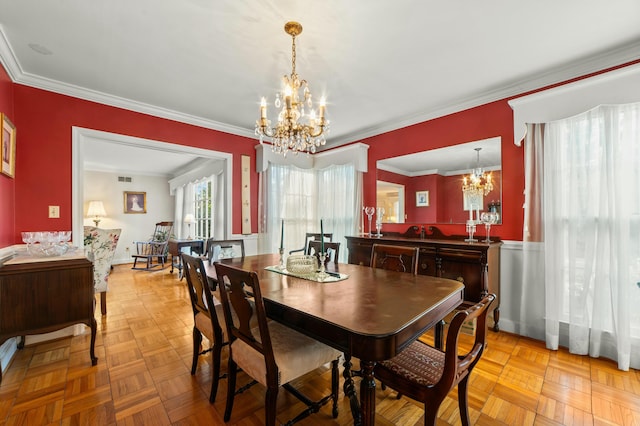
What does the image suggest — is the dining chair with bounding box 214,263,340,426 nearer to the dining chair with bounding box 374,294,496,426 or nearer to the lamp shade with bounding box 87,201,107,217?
the dining chair with bounding box 374,294,496,426

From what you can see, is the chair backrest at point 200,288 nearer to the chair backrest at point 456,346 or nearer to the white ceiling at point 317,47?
the chair backrest at point 456,346

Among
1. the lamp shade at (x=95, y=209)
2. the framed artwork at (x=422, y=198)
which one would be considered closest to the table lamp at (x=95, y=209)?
the lamp shade at (x=95, y=209)

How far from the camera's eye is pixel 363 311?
1.25 m

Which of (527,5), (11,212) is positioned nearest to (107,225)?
(11,212)

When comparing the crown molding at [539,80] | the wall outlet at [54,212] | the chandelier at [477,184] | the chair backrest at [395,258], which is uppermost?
the crown molding at [539,80]

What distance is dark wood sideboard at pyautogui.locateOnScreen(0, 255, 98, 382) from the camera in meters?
1.92

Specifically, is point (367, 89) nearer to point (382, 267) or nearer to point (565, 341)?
point (382, 267)

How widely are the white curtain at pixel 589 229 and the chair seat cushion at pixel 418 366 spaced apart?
1.79 metres

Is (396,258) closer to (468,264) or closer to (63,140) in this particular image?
(468,264)

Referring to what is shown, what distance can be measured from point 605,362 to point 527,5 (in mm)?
2724

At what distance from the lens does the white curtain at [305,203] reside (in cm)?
431

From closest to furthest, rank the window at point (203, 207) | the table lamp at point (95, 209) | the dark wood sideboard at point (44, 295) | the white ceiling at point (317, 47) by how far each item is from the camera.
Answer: the white ceiling at point (317, 47), the dark wood sideboard at point (44, 295), the window at point (203, 207), the table lamp at point (95, 209)

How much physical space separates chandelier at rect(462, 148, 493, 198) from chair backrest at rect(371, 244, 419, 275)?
1.34m

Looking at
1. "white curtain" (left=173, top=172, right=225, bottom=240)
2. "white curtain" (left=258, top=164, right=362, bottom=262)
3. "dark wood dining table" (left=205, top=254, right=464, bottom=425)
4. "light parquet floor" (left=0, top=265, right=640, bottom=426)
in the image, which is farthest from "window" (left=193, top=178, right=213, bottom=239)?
"dark wood dining table" (left=205, top=254, right=464, bottom=425)
